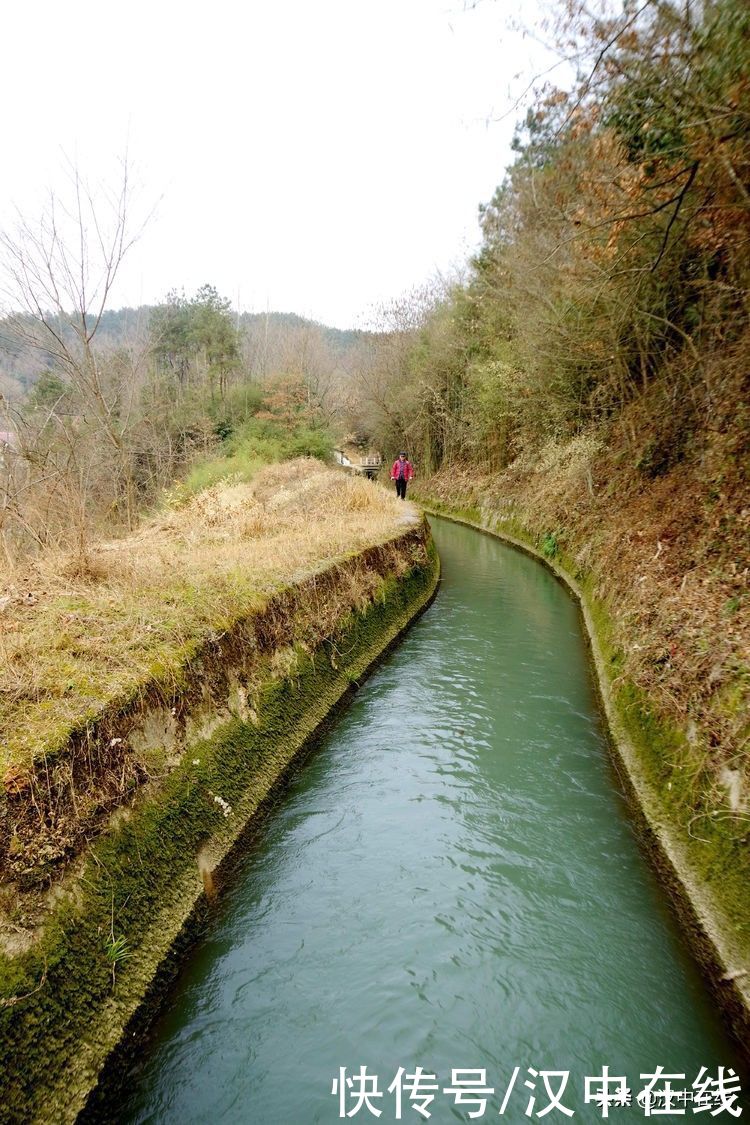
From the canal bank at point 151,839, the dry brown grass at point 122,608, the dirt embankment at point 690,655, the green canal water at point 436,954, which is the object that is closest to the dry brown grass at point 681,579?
the dirt embankment at point 690,655

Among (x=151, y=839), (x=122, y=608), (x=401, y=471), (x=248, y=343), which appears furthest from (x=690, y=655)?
(x=248, y=343)

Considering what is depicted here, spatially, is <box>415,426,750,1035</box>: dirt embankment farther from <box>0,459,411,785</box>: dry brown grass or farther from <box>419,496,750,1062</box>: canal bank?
<box>0,459,411,785</box>: dry brown grass

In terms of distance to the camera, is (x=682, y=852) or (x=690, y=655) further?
(x=690, y=655)

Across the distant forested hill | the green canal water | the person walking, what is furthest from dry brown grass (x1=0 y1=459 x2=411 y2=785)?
the person walking

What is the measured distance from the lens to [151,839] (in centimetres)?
400

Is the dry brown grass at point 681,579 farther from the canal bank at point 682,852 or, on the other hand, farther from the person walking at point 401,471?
the person walking at point 401,471

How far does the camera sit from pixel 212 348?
32.1 m

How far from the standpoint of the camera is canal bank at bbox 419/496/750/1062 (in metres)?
3.70

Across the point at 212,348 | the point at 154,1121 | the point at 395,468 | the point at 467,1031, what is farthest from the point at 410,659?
the point at 212,348

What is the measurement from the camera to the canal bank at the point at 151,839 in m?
2.85

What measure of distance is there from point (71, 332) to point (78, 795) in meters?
12.0

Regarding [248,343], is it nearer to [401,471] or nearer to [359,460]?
[359,460]

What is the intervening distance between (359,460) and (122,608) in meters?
40.0

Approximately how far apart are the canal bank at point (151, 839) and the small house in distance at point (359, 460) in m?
21.7
